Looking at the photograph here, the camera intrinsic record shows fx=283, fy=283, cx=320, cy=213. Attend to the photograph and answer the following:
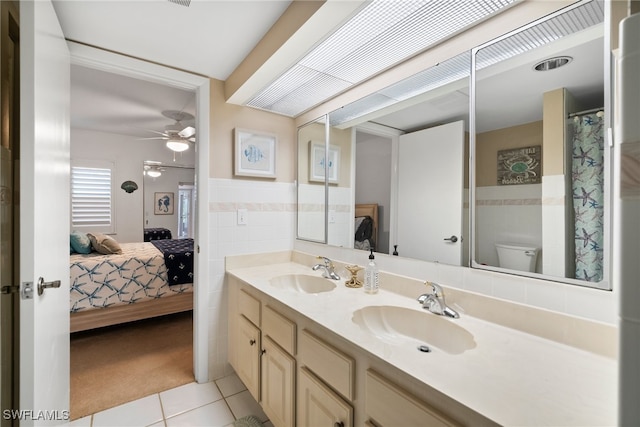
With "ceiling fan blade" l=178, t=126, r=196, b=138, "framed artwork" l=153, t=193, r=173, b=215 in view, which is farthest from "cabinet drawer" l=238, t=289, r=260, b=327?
"framed artwork" l=153, t=193, r=173, b=215

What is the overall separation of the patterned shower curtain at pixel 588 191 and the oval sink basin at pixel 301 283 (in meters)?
1.24

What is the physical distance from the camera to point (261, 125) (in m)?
2.26

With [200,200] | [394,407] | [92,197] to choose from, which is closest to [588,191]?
[394,407]

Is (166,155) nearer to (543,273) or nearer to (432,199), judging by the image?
(432,199)

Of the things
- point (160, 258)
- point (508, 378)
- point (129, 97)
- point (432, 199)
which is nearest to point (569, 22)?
point (432, 199)

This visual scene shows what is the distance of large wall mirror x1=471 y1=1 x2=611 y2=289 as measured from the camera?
917 mm

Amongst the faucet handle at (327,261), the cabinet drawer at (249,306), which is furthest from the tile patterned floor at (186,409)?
the faucet handle at (327,261)

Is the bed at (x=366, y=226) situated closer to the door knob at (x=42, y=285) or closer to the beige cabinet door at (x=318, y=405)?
the beige cabinet door at (x=318, y=405)

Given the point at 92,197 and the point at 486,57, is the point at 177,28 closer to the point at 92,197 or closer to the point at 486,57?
the point at 486,57

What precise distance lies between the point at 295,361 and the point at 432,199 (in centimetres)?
103

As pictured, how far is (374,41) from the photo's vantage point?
1362mm

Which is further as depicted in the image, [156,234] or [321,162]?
[156,234]

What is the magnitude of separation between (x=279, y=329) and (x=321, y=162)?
4.15 ft

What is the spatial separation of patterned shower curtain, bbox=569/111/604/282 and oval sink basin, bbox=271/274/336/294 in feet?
4.08
